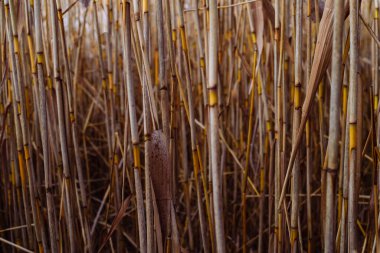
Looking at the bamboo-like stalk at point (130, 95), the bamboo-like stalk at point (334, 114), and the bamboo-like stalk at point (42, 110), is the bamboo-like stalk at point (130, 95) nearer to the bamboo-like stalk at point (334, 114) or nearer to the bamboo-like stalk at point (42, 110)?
the bamboo-like stalk at point (42, 110)

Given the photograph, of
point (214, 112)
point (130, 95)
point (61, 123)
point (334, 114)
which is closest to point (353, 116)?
point (334, 114)

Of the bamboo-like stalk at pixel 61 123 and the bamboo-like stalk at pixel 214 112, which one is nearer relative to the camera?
the bamboo-like stalk at pixel 214 112

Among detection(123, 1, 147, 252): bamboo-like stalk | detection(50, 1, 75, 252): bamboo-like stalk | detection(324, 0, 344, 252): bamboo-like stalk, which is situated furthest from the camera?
detection(50, 1, 75, 252): bamboo-like stalk

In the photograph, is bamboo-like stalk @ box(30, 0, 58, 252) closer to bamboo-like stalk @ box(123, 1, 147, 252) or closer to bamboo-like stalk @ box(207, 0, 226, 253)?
bamboo-like stalk @ box(123, 1, 147, 252)

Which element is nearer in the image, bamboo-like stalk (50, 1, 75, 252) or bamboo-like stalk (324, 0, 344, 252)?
bamboo-like stalk (324, 0, 344, 252)

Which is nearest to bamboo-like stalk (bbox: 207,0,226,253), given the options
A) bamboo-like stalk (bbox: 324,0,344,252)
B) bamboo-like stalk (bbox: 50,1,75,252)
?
bamboo-like stalk (bbox: 324,0,344,252)

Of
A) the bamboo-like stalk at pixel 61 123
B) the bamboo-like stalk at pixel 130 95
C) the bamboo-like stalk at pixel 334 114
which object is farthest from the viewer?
the bamboo-like stalk at pixel 61 123

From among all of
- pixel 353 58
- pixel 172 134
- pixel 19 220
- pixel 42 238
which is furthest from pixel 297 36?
pixel 19 220

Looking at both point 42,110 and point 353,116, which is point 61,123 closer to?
point 42,110

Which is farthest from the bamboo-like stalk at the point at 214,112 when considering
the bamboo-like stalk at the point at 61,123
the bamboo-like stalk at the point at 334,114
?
the bamboo-like stalk at the point at 61,123

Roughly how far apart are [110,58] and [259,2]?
0.47 m

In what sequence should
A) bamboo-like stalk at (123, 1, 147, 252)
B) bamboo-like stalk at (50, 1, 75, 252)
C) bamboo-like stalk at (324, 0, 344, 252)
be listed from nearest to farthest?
bamboo-like stalk at (324, 0, 344, 252), bamboo-like stalk at (123, 1, 147, 252), bamboo-like stalk at (50, 1, 75, 252)

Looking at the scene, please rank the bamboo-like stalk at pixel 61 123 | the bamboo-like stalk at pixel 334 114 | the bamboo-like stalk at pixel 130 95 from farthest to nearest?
the bamboo-like stalk at pixel 61 123 < the bamboo-like stalk at pixel 130 95 < the bamboo-like stalk at pixel 334 114

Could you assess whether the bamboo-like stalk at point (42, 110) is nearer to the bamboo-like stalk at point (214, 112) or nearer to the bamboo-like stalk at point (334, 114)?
the bamboo-like stalk at point (214, 112)
